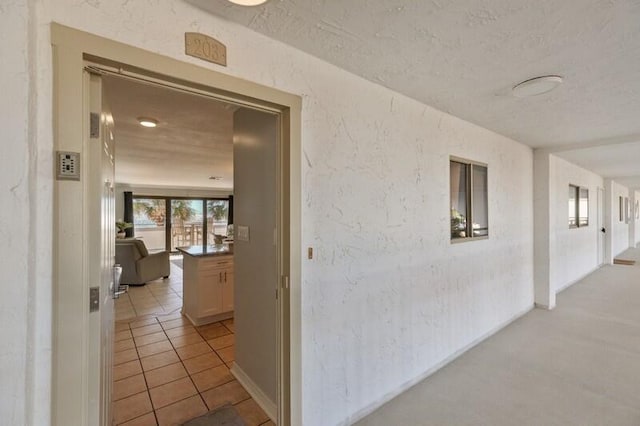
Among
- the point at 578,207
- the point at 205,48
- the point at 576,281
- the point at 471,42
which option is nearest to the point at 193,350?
the point at 205,48

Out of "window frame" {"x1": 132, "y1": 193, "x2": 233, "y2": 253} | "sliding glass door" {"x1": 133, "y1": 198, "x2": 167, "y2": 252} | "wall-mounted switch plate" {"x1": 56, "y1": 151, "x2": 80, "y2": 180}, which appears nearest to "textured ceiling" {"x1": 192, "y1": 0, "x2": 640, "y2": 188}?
"wall-mounted switch plate" {"x1": 56, "y1": 151, "x2": 80, "y2": 180}

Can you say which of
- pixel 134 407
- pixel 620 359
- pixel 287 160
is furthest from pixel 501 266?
pixel 134 407

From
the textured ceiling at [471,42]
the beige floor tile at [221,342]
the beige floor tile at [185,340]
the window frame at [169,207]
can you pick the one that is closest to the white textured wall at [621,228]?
the textured ceiling at [471,42]

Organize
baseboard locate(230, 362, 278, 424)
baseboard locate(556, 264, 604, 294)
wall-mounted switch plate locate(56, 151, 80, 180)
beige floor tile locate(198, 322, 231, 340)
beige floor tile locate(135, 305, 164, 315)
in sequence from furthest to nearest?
baseboard locate(556, 264, 604, 294)
beige floor tile locate(135, 305, 164, 315)
beige floor tile locate(198, 322, 231, 340)
baseboard locate(230, 362, 278, 424)
wall-mounted switch plate locate(56, 151, 80, 180)

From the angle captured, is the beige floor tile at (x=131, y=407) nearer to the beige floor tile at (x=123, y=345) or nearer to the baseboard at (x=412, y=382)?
the beige floor tile at (x=123, y=345)

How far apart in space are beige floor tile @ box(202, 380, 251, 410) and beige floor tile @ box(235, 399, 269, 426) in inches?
2.5

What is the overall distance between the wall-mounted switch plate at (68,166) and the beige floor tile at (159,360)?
230 centimetres

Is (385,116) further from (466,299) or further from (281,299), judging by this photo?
(466,299)

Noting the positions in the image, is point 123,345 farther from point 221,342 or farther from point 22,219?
point 22,219

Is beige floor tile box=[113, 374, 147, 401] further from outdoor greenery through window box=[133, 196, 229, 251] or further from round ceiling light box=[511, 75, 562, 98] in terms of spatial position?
outdoor greenery through window box=[133, 196, 229, 251]

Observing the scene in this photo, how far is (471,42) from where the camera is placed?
1.51 meters

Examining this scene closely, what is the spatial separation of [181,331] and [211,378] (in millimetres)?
1207

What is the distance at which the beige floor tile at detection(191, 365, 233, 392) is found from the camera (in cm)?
234

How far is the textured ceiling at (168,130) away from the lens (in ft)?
7.55
